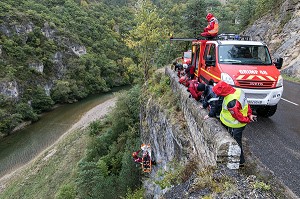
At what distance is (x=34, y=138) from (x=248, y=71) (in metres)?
32.0

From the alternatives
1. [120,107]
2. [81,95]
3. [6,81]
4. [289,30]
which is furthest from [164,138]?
[81,95]

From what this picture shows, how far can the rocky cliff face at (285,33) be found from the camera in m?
20.4

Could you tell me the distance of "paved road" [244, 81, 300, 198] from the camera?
566 cm

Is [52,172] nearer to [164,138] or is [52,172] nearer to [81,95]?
[164,138]

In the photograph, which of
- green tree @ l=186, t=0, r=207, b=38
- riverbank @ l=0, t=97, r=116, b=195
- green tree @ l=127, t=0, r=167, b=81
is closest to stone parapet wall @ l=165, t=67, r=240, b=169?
green tree @ l=127, t=0, r=167, b=81

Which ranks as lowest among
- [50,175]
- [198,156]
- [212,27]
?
[50,175]

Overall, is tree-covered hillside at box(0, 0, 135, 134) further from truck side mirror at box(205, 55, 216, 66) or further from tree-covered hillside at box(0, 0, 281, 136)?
truck side mirror at box(205, 55, 216, 66)

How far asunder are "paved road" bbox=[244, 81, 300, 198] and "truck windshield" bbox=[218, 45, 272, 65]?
6.72 feet

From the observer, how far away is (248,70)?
7.95 metres

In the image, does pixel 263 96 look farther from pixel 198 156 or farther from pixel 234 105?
pixel 234 105

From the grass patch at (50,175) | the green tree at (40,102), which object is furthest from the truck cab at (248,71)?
the green tree at (40,102)

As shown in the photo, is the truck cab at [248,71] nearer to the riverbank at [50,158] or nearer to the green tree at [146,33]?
the green tree at [146,33]

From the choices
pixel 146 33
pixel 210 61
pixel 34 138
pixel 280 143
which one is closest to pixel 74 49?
pixel 34 138

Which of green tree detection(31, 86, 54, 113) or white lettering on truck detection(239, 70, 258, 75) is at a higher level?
white lettering on truck detection(239, 70, 258, 75)
